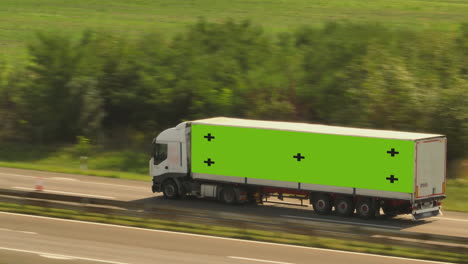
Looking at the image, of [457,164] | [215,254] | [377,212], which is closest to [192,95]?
[457,164]

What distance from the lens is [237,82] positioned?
46031mm

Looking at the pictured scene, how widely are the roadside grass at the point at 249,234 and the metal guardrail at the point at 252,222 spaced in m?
0.30

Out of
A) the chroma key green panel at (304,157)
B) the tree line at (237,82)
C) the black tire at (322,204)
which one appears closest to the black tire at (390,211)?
the chroma key green panel at (304,157)

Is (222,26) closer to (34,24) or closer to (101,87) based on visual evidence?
(101,87)

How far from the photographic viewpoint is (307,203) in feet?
107

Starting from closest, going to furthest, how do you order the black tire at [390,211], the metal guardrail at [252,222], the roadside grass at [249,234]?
the metal guardrail at [252,222] → the roadside grass at [249,234] → the black tire at [390,211]

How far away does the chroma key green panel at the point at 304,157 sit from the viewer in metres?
27.6

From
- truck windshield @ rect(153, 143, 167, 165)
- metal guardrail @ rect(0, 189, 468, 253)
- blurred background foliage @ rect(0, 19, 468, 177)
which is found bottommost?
metal guardrail @ rect(0, 189, 468, 253)

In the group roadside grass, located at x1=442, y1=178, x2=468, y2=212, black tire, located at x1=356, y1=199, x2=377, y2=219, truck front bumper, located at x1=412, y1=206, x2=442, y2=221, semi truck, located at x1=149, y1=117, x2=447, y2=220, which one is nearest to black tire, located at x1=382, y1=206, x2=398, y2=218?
semi truck, located at x1=149, y1=117, x2=447, y2=220

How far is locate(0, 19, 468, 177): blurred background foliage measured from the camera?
4172cm

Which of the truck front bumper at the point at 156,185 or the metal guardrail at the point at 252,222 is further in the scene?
the truck front bumper at the point at 156,185

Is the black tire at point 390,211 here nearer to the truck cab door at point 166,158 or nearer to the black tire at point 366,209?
the black tire at point 366,209

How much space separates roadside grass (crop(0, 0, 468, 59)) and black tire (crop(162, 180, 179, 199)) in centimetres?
4142

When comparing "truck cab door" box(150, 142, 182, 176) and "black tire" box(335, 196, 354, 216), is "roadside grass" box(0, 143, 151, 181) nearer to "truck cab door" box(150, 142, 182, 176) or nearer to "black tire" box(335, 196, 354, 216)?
"truck cab door" box(150, 142, 182, 176)
